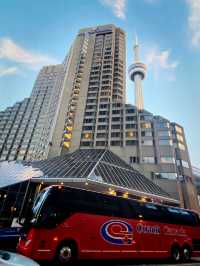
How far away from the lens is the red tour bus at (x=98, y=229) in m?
7.40

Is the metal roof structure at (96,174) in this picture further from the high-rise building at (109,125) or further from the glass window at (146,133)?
the glass window at (146,133)

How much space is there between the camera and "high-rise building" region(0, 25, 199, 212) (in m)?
46.8

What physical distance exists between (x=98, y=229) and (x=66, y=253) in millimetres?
1718

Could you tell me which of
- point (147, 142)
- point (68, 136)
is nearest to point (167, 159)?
point (147, 142)

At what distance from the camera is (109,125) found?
190 ft

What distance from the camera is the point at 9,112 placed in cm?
10650

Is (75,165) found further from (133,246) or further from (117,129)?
(117,129)

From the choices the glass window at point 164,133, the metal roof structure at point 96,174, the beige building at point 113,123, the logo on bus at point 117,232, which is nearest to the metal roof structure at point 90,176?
the metal roof structure at point 96,174

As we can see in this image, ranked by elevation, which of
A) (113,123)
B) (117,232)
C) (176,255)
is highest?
(113,123)

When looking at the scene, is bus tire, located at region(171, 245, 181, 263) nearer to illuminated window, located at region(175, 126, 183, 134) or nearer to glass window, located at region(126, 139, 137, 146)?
glass window, located at region(126, 139, 137, 146)

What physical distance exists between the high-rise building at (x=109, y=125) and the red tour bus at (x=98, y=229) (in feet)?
103

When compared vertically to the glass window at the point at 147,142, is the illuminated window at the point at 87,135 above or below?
above

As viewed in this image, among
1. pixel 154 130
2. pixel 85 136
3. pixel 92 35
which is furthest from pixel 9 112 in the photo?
pixel 154 130

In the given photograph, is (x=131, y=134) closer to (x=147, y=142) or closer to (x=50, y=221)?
(x=147, y=142)
